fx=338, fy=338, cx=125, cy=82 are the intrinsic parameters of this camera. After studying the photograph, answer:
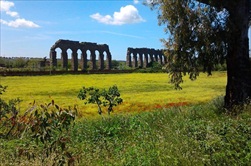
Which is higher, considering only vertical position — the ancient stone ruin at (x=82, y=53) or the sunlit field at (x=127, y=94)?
the ancient stone ruin at (x=82, y=53)

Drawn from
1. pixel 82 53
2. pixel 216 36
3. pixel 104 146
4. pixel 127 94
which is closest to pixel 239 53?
pixel 216 36

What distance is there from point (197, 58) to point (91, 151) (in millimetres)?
7363

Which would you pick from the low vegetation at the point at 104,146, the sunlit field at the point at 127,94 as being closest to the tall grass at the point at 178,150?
the low vegetation at the point at 104,146

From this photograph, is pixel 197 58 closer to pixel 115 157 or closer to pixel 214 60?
pixel 214 60

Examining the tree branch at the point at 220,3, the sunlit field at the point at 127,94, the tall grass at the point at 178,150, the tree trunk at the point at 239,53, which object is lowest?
the sunlit field at the point at 127,94

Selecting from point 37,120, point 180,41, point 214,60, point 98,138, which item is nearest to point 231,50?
point 214,60

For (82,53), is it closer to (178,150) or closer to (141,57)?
(141,57)

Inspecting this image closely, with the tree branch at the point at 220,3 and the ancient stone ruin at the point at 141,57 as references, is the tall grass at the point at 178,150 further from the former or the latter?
the ancient stone ruin at the point at 141,57

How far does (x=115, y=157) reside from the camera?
5.68m

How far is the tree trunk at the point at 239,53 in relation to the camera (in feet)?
39.5

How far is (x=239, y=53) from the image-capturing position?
12219mm

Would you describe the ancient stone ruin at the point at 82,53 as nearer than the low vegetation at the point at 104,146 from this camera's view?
No

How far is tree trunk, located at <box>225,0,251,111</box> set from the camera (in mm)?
12047

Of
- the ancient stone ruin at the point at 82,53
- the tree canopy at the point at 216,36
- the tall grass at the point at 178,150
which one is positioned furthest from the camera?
the ancient stone ruin at the point at 82,53
